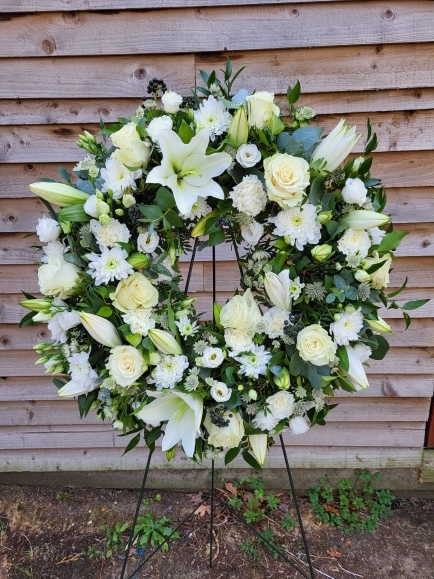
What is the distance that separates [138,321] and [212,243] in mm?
250

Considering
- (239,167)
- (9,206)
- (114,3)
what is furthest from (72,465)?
(114,3)

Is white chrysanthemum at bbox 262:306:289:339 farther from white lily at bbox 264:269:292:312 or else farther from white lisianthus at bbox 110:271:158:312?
white lisianthus at bbox 110:271:158:312

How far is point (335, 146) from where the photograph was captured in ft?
3.51

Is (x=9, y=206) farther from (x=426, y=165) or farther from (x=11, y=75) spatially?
(x=426, y=165)

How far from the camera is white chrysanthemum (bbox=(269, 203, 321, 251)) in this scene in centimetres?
105

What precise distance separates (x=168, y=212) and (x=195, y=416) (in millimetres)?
476

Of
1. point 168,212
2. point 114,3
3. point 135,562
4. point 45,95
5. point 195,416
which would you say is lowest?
point 135,562

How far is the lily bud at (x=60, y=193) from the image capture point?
1069mm

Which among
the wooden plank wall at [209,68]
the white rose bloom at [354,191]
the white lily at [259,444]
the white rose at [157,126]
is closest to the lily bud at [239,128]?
the white rose at [157,126]

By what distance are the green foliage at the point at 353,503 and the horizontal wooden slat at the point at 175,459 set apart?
0.26ft

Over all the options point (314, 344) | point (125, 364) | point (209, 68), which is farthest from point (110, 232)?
point (209, 68)

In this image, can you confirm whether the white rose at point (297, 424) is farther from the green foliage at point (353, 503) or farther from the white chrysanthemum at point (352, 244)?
the green foliage at point (353, 503)

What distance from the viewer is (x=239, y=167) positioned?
109 cm

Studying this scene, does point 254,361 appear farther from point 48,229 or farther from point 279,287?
point 48,229
